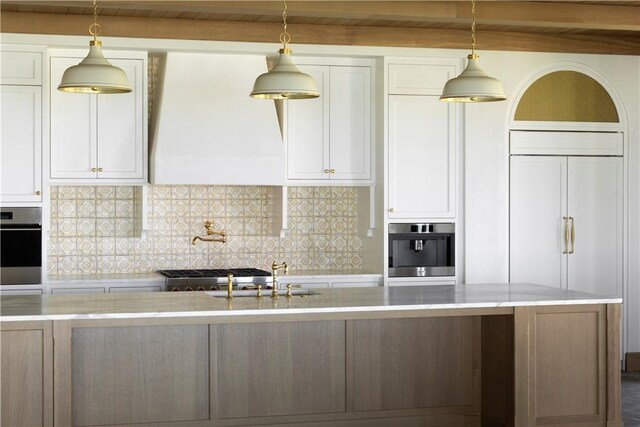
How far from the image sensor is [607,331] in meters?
5.23

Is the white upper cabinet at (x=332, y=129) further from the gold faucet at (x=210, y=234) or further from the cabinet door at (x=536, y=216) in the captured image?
the cabinet door at (x=536, y=216)

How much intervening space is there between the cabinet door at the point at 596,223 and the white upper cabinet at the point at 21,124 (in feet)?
13.0

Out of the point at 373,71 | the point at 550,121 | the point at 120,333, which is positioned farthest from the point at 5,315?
the point at 550,121

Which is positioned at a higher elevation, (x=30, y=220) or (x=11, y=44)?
(x=11, y=44)

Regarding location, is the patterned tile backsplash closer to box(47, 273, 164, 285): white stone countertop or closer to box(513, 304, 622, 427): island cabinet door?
box(47, 273, 164, 285): white stone countertop

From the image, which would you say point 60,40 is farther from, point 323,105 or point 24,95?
point 323,105

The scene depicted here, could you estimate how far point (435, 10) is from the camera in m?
6.21

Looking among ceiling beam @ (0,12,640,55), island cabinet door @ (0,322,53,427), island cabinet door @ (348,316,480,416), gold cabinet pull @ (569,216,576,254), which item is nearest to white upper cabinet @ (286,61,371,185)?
ceiling beam @ (0,12,640,55)

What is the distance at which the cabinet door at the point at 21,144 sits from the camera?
6.49 m

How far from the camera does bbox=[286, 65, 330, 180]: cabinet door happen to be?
709 centimetres

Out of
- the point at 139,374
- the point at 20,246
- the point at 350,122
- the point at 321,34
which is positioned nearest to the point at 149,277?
the point at 20,246

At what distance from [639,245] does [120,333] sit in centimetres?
450

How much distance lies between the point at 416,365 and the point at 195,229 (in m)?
2.66

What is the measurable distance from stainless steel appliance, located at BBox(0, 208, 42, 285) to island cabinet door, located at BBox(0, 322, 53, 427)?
218 cm
